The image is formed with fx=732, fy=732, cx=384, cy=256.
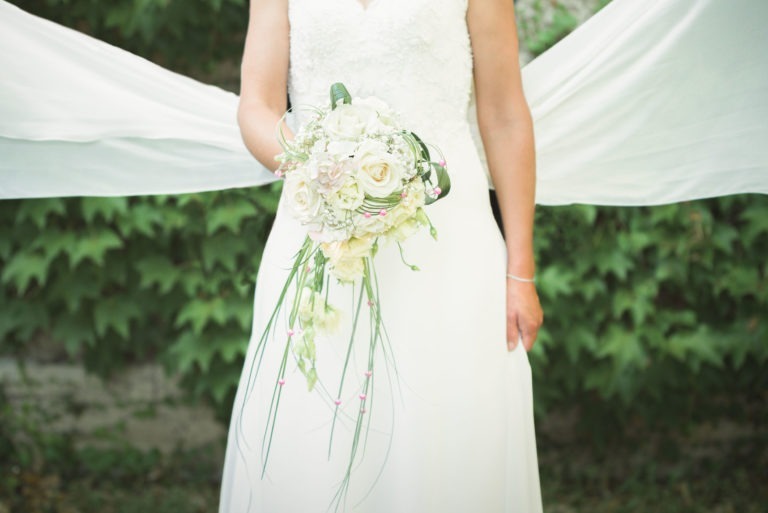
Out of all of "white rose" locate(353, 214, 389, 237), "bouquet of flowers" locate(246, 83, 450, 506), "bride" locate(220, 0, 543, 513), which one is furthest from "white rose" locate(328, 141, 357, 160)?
"bride" locate(220, 0, 543, 513)

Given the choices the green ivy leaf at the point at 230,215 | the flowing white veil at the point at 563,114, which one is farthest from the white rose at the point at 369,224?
the green ivy leaf at the point at 230,215

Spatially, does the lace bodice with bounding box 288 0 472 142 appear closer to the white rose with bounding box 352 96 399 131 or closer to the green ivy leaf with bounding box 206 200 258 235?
the white rose with bounding box 352 96 399 131

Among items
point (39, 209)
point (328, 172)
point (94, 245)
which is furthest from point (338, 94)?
point (39, 209)

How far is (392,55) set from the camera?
175cm

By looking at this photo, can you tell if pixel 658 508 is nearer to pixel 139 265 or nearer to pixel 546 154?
pixel 546 154

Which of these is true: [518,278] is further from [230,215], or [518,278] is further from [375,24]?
[230,215]

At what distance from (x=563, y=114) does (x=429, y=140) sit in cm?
62

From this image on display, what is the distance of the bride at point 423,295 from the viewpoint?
167cm

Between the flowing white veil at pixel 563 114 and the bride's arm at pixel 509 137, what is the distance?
374 millimetres

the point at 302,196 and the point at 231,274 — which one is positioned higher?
the point at 231,274

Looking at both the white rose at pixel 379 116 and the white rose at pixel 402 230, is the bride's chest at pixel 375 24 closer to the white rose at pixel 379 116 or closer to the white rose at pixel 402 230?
the white rose at pixel 379 116

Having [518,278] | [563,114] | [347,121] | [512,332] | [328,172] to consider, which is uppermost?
[563,114]

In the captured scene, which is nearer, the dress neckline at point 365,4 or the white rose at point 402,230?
the white rose at point 402,230

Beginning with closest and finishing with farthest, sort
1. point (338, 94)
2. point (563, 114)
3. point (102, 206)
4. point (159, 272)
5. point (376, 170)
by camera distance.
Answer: point (376, 170) < point (338, 94) < point (563, 114) < point (102, 206) < point (159, 272)
